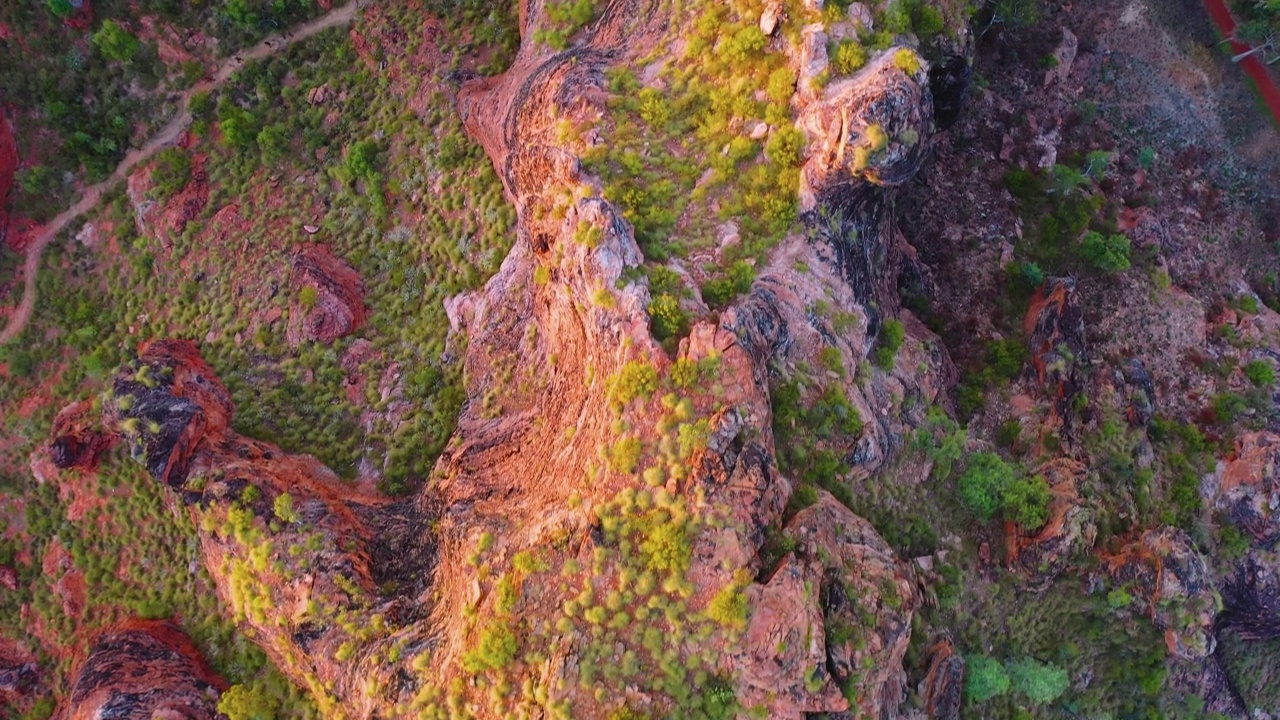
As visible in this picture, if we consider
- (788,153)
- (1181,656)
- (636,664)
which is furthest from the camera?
(1181,656)

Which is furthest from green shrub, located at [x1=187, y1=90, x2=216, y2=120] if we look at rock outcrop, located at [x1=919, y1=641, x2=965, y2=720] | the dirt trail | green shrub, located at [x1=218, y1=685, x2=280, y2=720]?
rock outcrop, located at [x1=919, y1=641, x2=965, y2=720]

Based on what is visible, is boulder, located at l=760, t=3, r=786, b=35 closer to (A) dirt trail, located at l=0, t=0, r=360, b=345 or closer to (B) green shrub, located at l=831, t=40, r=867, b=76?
(B) green shrub, located at l=831, t=40, r=867, b=76

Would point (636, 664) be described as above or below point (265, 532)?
below

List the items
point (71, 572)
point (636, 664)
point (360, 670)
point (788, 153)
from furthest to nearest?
point (71, 572)
point (788, 153)
point (360, 670)
point (636, 664)

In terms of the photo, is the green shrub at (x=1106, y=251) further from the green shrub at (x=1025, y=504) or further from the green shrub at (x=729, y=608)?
the green shrub at (x=729, y=608)

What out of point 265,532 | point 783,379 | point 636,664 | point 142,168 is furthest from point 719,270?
point 142,168

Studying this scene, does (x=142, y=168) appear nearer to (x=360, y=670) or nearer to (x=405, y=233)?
(x=405, y=233)
